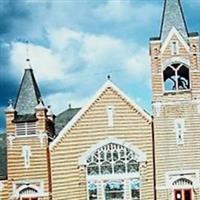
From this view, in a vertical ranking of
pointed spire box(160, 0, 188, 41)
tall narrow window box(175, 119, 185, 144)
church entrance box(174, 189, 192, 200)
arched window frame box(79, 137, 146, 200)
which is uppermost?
pointed spire box(160, 0, 188, 41)

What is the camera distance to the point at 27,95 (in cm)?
3906

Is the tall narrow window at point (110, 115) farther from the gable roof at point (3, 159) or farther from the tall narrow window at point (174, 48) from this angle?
the gable roof at point (3, 159)

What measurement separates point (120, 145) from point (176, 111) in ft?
11.4

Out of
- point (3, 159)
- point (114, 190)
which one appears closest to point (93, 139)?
point (114, 190)

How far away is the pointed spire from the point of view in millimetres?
38281

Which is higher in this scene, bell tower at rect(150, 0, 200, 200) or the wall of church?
bell tower at rect(150, 0, 200, 200)

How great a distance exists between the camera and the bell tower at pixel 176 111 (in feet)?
120

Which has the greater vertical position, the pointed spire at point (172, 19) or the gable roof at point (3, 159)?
the pointed spire at point (172, 19)

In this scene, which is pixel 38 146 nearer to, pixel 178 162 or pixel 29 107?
pixel 29 107

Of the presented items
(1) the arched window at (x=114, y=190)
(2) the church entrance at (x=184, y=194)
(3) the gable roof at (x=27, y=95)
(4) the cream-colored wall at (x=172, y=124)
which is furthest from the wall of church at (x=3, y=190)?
(2) the church entrance at (x=184, y=194)

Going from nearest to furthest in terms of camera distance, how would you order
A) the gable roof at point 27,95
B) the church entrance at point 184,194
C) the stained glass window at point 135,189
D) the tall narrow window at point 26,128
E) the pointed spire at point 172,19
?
the church entrance at point 184,194, the stained glass window at point 135,189, the tall narrow window at point 26,128, the pointed spire at point 172,19, the gable roof at point 27,95

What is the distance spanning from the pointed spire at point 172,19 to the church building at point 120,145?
0.42 feet

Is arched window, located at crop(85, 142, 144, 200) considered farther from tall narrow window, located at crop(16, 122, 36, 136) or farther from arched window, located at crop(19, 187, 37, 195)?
tall narrow window, located at crop(16, 122, 36, 136)

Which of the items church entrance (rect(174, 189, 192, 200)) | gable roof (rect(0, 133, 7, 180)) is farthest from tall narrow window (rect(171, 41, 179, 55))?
gable roof (rect(0, 133, 7, 180))
